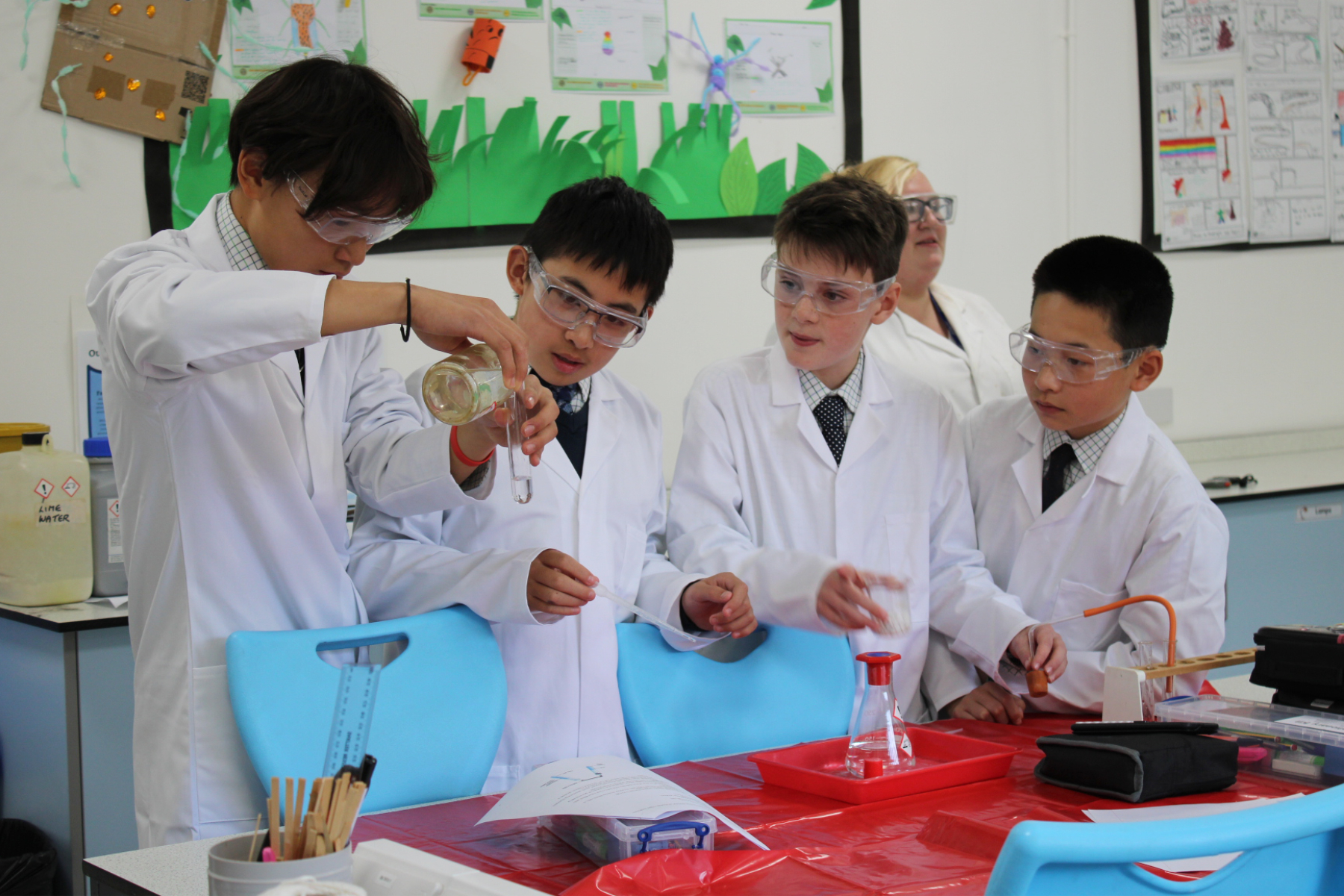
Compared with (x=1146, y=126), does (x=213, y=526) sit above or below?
below

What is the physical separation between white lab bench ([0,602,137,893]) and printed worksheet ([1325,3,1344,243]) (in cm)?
464

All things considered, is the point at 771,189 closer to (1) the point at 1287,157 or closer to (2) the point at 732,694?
(2) the point at 732,694

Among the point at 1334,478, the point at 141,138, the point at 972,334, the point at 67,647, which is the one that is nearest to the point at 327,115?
the point at 67,647

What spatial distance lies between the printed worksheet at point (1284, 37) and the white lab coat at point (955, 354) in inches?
89.9

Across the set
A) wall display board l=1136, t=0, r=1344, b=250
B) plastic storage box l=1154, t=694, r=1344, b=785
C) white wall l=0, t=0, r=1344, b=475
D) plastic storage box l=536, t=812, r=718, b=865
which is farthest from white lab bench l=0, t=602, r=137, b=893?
wall display board l=1136, t=0, r=1344, b=250

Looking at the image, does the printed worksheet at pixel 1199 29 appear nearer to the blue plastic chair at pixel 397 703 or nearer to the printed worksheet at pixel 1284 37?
the printed worksheet at pixel 1284 37

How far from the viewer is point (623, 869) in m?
1.06

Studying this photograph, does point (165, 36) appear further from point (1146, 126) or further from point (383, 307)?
point (1146, 126)

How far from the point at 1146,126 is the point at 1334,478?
1436mm

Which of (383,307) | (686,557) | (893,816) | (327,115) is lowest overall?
(893,816)

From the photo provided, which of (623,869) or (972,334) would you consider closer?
(623,869)

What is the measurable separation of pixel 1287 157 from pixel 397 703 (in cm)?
429

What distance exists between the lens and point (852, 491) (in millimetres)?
2027

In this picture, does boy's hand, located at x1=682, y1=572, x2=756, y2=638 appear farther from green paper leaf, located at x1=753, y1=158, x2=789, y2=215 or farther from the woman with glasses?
green paper leaf, located at x1=753, y1=158, x2=789, y2=215
